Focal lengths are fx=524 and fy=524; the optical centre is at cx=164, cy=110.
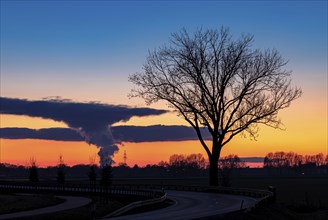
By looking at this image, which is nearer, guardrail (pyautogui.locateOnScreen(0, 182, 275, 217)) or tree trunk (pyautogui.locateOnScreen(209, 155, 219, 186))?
guardrail (pyautogui.locateOnScreen(0, 182, 275, 217))

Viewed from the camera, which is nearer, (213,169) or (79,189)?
(213,169)

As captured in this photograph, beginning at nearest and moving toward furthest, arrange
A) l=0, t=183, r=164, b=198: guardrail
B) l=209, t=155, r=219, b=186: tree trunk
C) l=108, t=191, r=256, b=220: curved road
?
l=108, t=191, r=256, b=220: curved road, l=209, t=155, r=219, b=186: tree trunk, l=0, t=183, r=164, b=198: guardrail

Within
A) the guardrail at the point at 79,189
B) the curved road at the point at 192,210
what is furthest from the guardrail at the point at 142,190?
the curved road at the point at 192,210

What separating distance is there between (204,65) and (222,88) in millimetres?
2953

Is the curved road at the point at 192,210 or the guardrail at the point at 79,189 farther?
the guardrail at the point at 79,189

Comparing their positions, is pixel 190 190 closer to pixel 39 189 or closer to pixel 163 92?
pixel 163 92

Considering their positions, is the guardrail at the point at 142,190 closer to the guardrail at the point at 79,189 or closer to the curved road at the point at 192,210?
the guardrail at the point at 79,189

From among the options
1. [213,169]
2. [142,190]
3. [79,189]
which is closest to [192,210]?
[142,190]

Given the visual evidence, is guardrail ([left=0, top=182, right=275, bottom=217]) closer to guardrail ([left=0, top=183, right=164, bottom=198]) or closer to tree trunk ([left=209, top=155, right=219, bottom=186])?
guardrail ([left=0, top=183, right=164, bottom=198])

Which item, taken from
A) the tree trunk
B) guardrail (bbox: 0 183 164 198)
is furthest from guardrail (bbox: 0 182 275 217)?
the tree trunk

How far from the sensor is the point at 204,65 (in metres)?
53.0

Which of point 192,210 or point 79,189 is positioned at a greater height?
point 79,189

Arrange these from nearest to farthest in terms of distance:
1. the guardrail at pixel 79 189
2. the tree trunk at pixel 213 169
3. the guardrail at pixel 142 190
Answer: the guardrail at pixel 142 190 < the tree trunk at pixel 213 169 < the guardrail at pixel 79 189

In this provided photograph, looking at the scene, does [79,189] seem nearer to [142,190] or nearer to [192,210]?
[142,190]
